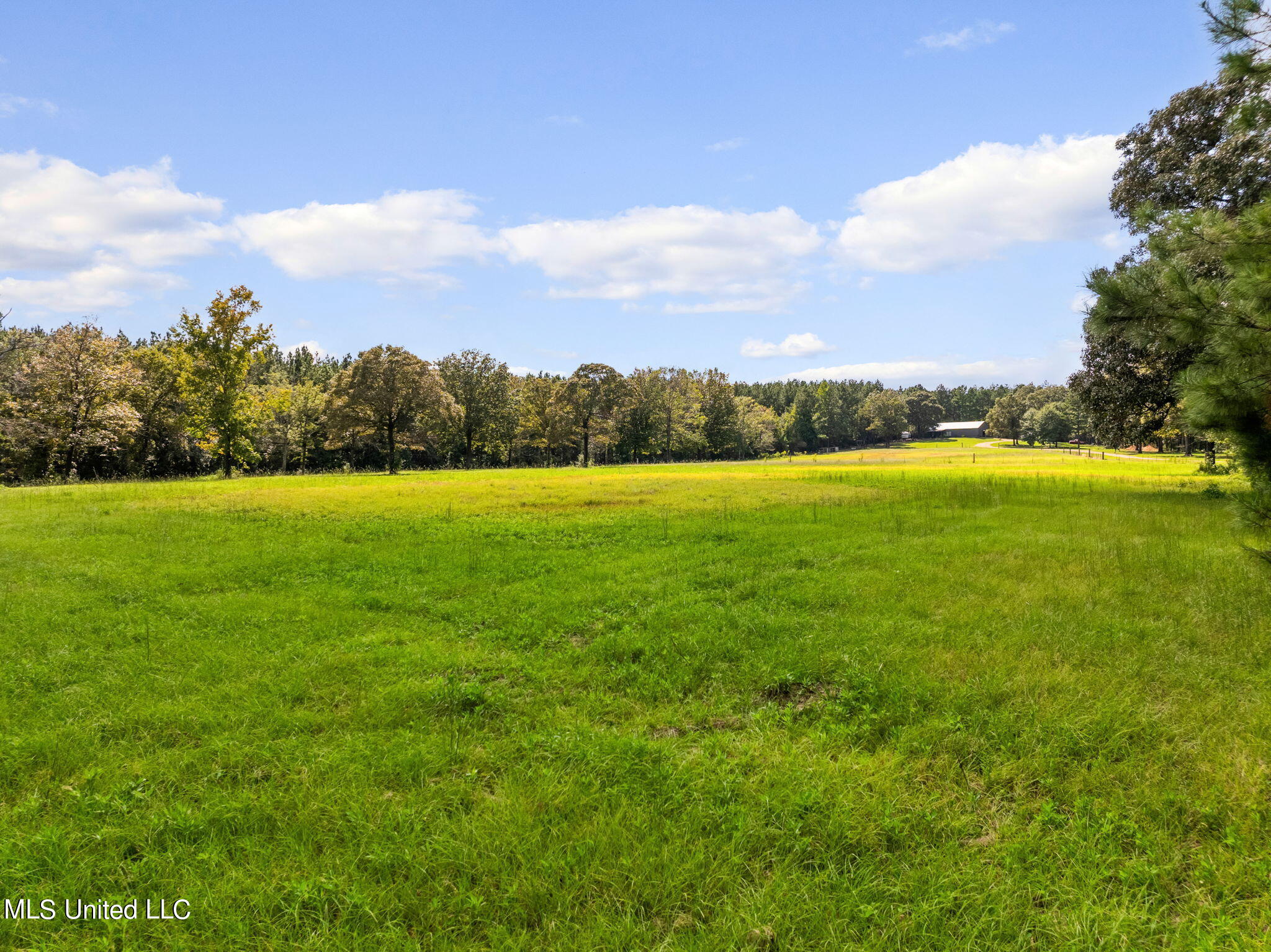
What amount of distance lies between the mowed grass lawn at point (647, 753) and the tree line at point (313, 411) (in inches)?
1404

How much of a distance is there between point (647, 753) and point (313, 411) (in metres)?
80.5

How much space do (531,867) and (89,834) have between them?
3.54 meters

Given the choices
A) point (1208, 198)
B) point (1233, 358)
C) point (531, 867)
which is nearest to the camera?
point (531, 867)

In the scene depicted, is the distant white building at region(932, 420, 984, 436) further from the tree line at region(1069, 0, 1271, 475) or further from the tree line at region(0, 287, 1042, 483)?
the tree line at region(1069, 0, 1271, 475)

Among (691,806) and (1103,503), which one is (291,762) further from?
(1103,503)

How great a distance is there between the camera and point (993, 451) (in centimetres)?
10150

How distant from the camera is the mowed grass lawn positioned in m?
3.94

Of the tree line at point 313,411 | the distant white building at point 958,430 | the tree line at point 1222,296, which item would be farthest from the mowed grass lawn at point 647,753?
the distant white building at point 958,430

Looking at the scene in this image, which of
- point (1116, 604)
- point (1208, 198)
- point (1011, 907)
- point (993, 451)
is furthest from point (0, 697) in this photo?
point (993, 451)

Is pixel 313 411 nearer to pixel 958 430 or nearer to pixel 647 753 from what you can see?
pixel 647 753

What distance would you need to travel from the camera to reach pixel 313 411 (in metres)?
73.9

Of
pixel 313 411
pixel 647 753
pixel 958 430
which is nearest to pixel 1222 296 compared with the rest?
pixel 647 753

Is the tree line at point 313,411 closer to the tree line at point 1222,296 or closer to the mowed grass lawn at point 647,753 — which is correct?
the mowed grass lawn at point 647,753

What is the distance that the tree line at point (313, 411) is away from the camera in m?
41.7
